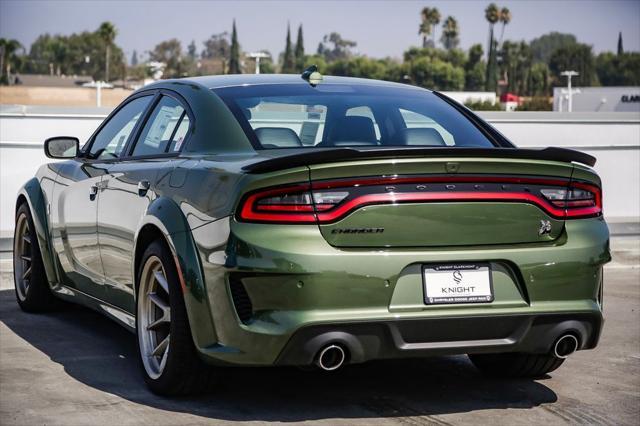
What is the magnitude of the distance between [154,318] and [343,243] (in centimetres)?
133

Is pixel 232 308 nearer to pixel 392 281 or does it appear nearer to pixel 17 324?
pixel 392 281

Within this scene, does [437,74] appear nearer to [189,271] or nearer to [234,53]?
[234,53]

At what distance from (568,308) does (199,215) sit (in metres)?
1.57

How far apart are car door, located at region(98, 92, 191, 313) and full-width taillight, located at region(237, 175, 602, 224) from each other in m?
0.92

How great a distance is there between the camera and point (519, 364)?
6.06 metres

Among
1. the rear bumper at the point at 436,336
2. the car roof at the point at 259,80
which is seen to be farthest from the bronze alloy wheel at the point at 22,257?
the rear bumper at the point at 436,336

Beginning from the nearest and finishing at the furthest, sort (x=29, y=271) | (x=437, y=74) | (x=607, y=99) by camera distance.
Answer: (x=29, y=271) → (x=607, y=99) → (x=437, y=74)

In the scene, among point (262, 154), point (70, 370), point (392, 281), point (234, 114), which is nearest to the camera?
point (392, 281)

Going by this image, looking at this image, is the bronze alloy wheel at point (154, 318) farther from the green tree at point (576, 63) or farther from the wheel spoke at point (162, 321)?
the green tree at point (576, 63)

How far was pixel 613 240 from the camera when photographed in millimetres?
13656

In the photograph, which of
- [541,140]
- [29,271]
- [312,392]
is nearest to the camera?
[312,392]

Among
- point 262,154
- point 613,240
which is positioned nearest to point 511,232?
point 262,154

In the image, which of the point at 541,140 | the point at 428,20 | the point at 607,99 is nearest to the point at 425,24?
the point at 428,20

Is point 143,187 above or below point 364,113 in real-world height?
below
